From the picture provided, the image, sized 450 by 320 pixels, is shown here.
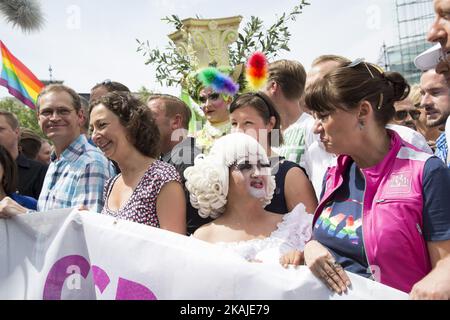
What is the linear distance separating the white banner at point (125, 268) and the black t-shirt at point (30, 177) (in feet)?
5.59

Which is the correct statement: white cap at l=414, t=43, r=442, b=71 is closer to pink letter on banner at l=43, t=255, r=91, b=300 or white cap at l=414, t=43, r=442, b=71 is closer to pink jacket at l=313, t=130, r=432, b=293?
pink jacket at l=313, t=130, r=432, b=293

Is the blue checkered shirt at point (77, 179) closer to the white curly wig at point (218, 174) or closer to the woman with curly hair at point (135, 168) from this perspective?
the woman with curly hair at point (135, 168)

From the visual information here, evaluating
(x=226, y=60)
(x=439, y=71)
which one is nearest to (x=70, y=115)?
(x=226, y=60)

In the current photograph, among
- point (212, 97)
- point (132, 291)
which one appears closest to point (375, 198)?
point (132, 291)

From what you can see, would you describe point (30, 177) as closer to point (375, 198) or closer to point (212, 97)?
point (212, 97)

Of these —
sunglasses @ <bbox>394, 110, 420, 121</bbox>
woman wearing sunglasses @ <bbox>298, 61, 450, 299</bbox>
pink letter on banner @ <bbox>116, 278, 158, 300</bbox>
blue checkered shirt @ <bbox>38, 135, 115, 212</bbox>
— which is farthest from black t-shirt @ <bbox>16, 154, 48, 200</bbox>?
sunglasses @ <bbox>394, 110, 420, 121</bbox>

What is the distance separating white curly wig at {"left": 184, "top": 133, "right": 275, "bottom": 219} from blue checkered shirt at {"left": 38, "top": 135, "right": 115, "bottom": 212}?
0.92 meters

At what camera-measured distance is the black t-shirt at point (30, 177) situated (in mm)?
4219

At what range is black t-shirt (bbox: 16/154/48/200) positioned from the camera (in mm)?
4219

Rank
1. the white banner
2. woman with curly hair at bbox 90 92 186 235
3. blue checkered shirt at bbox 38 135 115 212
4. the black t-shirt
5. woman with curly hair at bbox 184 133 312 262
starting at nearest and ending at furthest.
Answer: the white banner < woman with curly hair at bbox 184 133 312 262 < woman with curly hair at bbox 90 92 186 235 < blue checkered shirt at bbox 38 135 115 212 < the black t-shirt

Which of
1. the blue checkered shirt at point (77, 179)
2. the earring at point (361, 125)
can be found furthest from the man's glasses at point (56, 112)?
the earring at point (361, 125)

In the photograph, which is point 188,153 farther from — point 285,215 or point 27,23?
point 27,23

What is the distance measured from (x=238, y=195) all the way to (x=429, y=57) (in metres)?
1.09

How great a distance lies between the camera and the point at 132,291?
210cm
